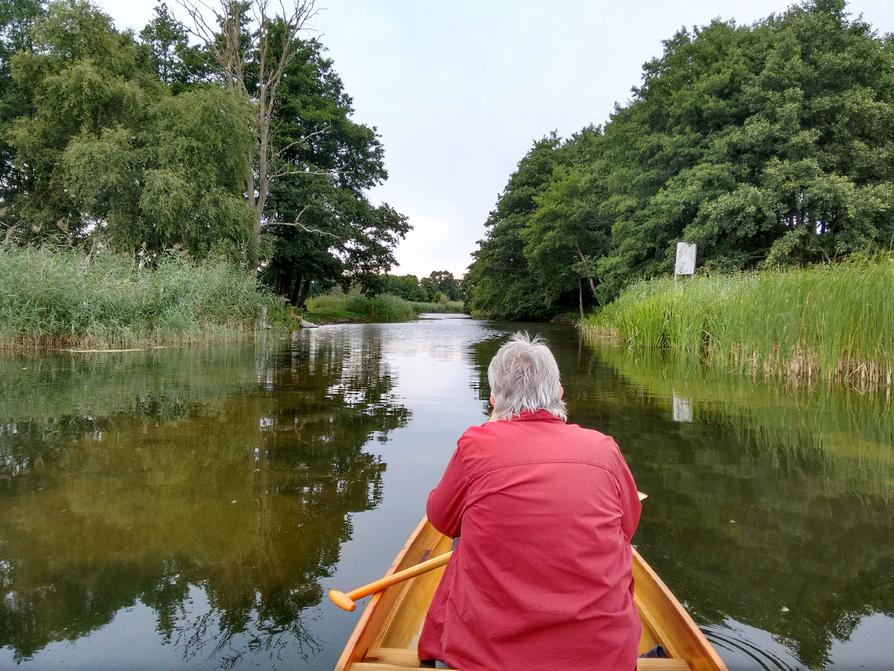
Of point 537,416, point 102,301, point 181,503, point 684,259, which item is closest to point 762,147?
point 684,259

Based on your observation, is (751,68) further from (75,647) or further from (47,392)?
(75,647)

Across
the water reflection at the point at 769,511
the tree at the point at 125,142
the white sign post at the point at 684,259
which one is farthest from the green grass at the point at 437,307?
the water reflection at the point at 769,511

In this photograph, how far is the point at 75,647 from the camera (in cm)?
242

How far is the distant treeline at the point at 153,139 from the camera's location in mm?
18469

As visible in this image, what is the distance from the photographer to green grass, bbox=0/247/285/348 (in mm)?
11555

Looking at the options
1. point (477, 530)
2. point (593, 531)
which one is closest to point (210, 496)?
point (477, 530)

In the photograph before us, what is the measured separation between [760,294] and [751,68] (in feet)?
51.5

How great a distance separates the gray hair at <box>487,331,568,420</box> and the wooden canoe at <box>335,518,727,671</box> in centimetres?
89

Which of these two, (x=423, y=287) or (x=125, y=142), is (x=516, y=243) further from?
(x=423, y=287)

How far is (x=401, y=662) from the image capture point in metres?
1.97

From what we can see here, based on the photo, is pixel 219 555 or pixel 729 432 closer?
pixel 219 555

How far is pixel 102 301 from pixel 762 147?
20.8m

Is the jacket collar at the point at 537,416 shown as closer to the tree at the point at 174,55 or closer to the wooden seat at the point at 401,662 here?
the wooden seat at the point at 401,662

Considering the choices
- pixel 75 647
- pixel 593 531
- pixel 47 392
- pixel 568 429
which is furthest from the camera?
pixel 47 392
